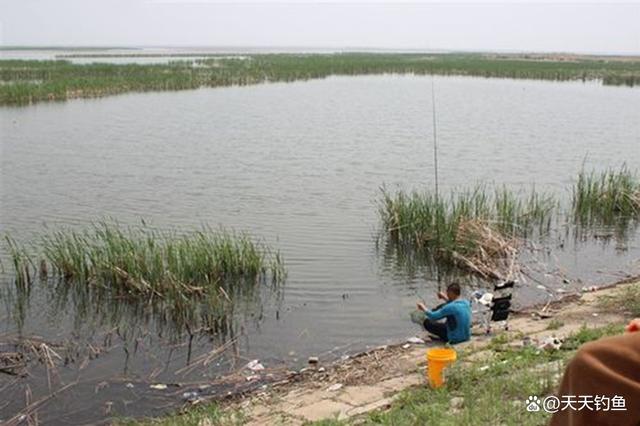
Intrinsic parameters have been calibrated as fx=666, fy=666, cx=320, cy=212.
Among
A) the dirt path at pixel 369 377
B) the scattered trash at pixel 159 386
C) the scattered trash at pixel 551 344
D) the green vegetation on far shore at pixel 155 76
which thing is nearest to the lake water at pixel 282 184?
the scattered trash at pixel 159 386

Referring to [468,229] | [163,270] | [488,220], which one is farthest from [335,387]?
[488,220]

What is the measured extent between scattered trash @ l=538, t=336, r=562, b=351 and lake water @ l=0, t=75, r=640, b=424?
2463 millimetres

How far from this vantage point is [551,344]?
6703mm

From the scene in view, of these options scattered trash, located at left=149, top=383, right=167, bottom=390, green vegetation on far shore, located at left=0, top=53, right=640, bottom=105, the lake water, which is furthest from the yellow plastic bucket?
green vegetation on far shore, located at left=0, top=53, right=640, bottom=105

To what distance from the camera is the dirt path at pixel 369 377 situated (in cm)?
599

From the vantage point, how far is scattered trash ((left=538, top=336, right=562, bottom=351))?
21.8 feet

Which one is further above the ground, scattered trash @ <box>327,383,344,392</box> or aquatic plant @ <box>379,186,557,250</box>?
aquatic plant @ <box>379,186,557,250</box>

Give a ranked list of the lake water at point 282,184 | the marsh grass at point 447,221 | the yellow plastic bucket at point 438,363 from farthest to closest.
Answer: the marsh grass at point 447,221
the lake water at point 282,184
the yellow plastic bucket at point 438,363

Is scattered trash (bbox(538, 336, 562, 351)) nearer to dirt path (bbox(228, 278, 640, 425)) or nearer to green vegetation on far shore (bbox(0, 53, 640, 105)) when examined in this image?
dirt path (bbox(228, 278, 640, 425))

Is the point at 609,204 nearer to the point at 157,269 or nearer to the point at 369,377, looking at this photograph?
the point at 369,377

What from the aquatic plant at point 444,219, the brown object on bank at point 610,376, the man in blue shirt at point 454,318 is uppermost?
the brown object on bank at point 610,376

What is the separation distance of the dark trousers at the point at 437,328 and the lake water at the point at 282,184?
25.6 inches

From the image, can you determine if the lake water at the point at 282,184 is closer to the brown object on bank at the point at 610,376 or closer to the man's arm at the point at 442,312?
the man's arm at the point at 442,312

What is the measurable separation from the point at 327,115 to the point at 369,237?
2044cm
